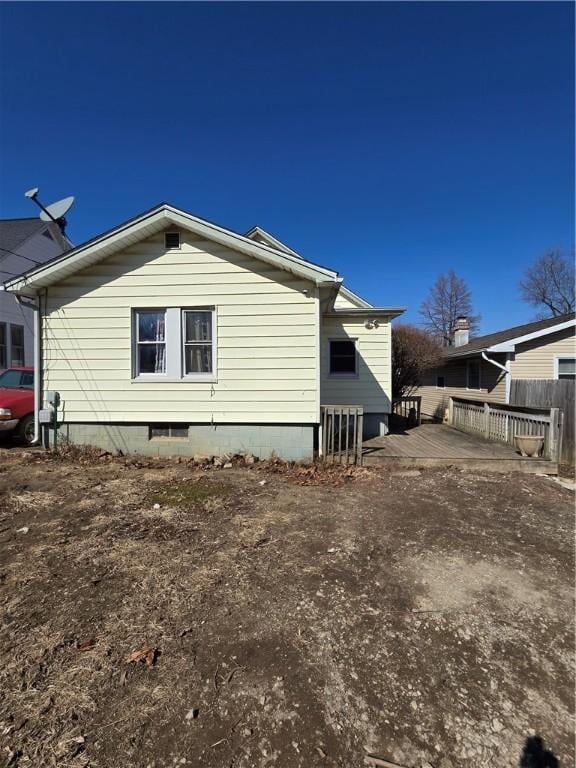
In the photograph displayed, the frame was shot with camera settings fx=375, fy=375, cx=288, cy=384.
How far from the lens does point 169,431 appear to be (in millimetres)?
7754

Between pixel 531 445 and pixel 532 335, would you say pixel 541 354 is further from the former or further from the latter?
pixel 531 445

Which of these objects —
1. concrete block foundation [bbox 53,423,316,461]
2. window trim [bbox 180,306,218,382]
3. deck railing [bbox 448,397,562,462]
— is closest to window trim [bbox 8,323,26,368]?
concrete block foundation [bbox 53,423,316,461]

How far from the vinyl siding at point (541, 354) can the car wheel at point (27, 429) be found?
45.4 ft

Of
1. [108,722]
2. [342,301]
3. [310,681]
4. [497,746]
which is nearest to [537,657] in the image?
[497,746]

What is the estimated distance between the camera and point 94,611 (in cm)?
277

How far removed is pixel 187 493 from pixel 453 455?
5.15 meters

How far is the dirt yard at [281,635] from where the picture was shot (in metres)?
1.83

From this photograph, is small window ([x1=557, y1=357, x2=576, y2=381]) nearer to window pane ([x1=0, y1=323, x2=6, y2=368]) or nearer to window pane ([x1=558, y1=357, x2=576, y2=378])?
window pane ([x1=558, y1=357, x2=576, y2=378])

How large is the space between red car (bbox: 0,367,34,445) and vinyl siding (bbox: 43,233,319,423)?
1.32 m

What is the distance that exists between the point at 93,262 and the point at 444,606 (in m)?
8.03

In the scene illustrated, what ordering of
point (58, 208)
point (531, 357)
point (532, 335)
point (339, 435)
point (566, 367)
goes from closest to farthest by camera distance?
point (339, 435), point (58, 208), point (532, 335), point (531, 357), point (566, 367)

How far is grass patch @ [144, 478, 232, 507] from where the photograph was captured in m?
5.19

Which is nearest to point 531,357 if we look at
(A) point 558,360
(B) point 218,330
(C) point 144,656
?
(A) point 558,360

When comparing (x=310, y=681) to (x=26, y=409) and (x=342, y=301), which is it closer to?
(x=26, y=409)
